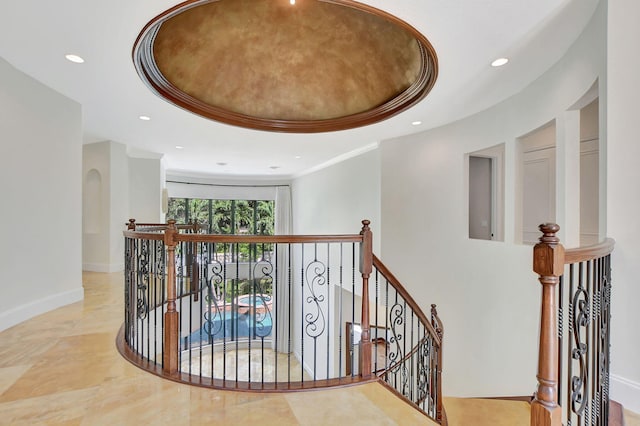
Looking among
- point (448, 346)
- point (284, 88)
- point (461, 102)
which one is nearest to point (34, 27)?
point (284, 88)

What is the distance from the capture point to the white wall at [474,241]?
3148mm

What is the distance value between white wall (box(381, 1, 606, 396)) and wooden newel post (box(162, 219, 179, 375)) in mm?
3031

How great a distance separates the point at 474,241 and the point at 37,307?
4945 mm

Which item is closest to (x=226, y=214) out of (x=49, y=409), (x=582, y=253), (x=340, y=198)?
(x=340, y=198)

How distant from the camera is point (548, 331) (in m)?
1.15

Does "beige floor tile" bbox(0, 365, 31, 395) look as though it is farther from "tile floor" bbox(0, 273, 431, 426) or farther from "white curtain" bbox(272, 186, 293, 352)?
"white curtain" bbox(272, 186, 293, 352)

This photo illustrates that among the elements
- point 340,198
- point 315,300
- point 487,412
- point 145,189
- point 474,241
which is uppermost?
point 145,189

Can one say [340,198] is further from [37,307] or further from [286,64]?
[37,307]

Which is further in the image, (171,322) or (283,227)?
(283,227)

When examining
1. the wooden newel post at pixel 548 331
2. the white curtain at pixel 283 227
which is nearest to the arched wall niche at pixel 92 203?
the white curtain at pixel 283 227

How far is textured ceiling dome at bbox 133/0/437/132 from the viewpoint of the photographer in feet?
11.0

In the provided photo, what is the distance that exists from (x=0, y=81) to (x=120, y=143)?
3111mm

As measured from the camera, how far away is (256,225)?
10883 millimetres

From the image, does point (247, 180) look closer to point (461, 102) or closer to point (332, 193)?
point (332, 193)
